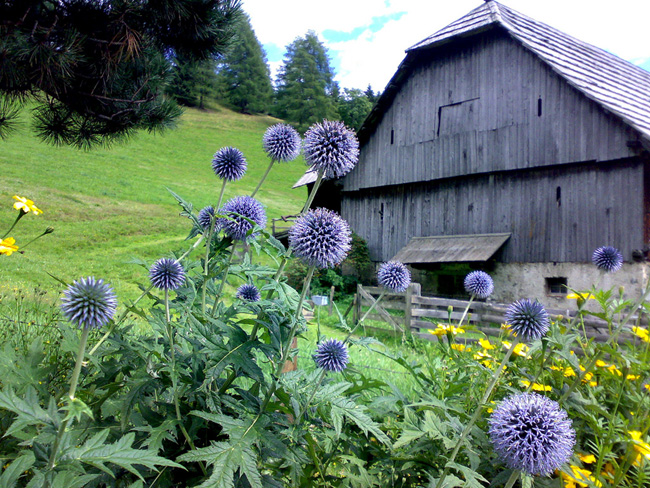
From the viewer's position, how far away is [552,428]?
1.54m

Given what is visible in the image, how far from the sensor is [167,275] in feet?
6.19

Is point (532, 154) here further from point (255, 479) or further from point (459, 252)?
point (255, 479)

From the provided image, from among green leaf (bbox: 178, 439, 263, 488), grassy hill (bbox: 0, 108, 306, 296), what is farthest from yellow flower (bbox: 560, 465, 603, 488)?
grassy hill (bbox: 0, 108, 306, 296)

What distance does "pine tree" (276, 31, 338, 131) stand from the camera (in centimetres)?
5438

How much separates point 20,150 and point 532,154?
94.5 ft

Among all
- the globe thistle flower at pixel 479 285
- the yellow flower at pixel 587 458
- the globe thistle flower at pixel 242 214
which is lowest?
the yellow flower at pixel 587 458

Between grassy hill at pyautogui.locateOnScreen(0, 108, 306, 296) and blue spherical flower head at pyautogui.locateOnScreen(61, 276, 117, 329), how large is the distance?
0.55 m

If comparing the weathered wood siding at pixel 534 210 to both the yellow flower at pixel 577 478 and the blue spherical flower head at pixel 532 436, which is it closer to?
the yellow flower at pixel 577 478

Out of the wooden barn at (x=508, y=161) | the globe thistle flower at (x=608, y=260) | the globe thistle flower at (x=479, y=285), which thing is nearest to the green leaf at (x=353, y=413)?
the globe thistle flower at (x=479, y=285)

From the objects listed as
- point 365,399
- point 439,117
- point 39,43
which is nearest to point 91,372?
point 365,399

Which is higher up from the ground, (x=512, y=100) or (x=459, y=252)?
(x=512, y=100)

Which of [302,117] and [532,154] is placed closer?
[532,154]

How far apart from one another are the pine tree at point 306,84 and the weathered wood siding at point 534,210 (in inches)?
1491

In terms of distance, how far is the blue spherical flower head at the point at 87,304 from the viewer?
1.36 metres
